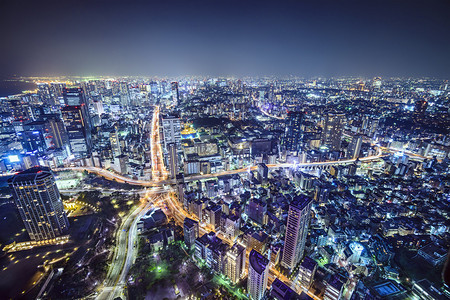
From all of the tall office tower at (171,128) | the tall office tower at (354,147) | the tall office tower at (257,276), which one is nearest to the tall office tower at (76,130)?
the tall office tower at (171,128)

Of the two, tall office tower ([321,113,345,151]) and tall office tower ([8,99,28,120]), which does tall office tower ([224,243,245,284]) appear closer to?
tall office tower ([321,113,345,151])

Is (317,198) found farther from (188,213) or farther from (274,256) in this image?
(188,213)

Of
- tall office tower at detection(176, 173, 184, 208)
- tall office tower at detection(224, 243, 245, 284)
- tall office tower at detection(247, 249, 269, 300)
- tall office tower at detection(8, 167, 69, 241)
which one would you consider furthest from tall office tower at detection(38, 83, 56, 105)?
tall office tower at detection(247, 249, 269, 300)

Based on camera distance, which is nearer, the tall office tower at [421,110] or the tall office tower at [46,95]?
the tall office tower at [421,110]

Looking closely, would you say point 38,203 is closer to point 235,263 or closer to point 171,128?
point 235,263

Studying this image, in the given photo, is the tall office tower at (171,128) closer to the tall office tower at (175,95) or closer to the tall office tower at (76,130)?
the tall office tower at (76,130)

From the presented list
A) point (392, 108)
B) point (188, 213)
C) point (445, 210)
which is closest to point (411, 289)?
point (445, 210)
